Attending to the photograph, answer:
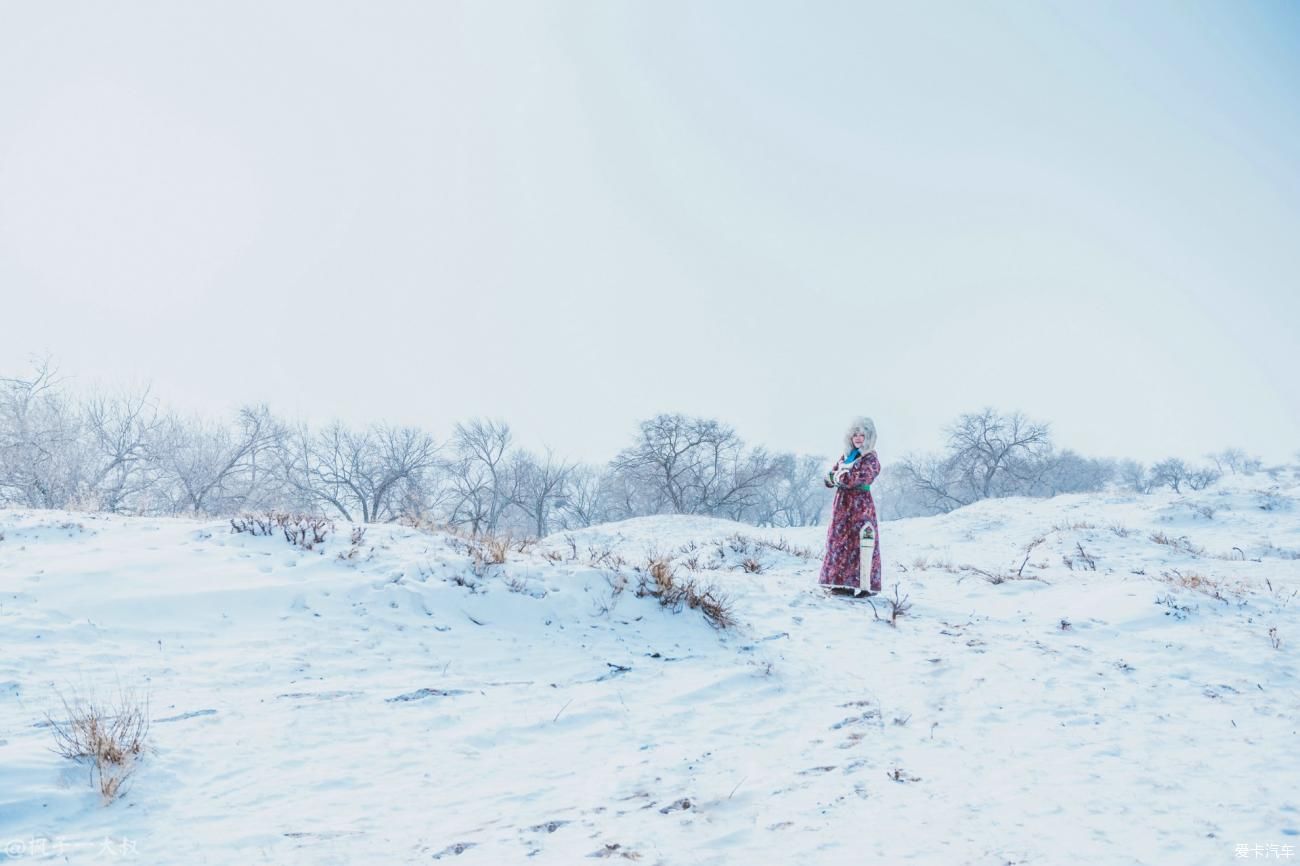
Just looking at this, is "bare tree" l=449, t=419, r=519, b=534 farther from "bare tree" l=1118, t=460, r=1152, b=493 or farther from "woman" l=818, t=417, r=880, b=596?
"bare tree" l=1118, t=460, r=1152, b=493

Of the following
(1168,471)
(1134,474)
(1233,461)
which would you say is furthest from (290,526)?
(1233,461)

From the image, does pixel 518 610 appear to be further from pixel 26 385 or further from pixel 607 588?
pixel 26 385

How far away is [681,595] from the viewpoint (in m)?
6.56

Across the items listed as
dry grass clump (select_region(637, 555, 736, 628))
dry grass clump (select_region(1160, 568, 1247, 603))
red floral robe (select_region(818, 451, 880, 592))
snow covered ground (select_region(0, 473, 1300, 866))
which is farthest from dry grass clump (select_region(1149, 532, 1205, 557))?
dry grass clump (select_region(637, 555, 736, 628))

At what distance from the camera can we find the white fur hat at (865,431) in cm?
807

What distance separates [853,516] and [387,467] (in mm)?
39246

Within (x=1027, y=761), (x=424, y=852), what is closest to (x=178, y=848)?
(x=424, y=852)

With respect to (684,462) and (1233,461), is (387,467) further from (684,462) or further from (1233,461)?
(1233,461)

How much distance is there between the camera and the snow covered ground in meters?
2.67

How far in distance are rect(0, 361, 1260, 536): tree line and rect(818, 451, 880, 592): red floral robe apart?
65.2 ft

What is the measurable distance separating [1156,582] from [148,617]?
406 inches

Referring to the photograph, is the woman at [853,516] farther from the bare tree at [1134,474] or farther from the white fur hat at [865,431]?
the bare tree at [1134,474]

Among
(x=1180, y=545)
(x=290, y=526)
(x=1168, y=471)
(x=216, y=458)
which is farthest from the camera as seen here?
(x=1168, y=471)

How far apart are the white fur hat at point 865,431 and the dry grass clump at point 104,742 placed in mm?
7621
